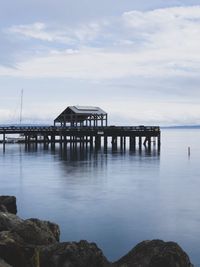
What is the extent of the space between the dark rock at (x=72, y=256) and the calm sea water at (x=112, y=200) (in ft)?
21.3

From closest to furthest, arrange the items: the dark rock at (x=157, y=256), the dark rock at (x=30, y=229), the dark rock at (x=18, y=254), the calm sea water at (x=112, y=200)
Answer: the dark rock at (x=18, y=254)
the dark rock at (x=157, y=256)
the dark rock at (x=30, y=229)
the calm sea water at (x=112, y=200)

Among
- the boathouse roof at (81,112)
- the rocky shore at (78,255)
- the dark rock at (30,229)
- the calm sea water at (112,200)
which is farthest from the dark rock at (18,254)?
the boathouse roof at (81,112)

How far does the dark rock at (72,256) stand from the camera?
16016 millimetres

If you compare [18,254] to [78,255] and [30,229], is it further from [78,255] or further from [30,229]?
[30,229]

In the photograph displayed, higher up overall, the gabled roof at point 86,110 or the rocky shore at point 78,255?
the gabled roof at point 86,110

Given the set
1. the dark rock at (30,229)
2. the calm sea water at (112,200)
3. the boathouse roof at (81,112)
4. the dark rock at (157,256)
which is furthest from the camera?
the boathouse roof at (81,112)

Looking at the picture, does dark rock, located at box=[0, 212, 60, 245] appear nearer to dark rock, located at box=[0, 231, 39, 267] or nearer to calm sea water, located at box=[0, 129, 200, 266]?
dark rock, located at box=[0, 231, 39, 267]

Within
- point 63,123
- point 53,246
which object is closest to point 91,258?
point 53,246

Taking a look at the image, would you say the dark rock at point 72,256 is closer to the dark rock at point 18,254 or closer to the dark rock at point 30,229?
the dark rock at point 18,254

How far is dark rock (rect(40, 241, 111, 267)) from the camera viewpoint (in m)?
16.0

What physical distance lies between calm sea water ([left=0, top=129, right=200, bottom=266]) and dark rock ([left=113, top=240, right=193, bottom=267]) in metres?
5.81

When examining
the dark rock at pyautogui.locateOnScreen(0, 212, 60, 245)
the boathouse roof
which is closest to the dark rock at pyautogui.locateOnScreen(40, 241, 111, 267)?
the dark rock at pyautogui.locateOnScreen(0, 212, 60, 245)

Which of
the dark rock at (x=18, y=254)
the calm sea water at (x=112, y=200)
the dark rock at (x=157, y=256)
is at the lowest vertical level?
the calm sea water at (x=112, y=200)

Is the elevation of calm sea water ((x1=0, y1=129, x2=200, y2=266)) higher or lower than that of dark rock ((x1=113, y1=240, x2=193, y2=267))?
lower
